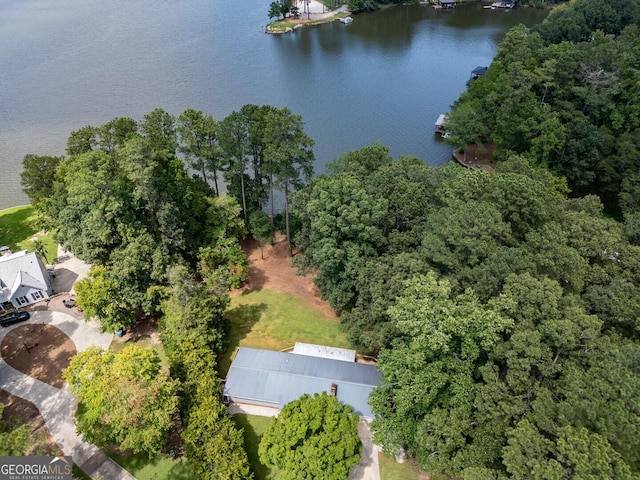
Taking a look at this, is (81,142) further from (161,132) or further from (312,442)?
(312,442)

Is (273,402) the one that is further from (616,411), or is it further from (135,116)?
(135,116)

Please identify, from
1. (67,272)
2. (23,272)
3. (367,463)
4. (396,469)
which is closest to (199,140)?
(67,272)

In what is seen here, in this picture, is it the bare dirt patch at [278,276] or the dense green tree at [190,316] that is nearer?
the dense green tree at [190,316]

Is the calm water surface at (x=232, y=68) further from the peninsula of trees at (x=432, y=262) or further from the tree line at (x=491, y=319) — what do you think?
the tree line at (x=491, y=319)

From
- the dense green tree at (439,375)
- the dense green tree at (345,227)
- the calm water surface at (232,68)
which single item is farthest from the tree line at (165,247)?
the calm water surface at (232,68)

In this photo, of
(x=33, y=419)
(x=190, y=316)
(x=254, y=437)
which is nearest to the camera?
(x=254, y=437)

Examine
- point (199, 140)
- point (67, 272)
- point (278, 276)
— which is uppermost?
point (199, 140)

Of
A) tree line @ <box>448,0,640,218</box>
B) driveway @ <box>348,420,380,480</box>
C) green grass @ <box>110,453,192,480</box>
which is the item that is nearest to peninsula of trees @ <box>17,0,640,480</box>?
tree line @ <box>448,0,640,218</box>
